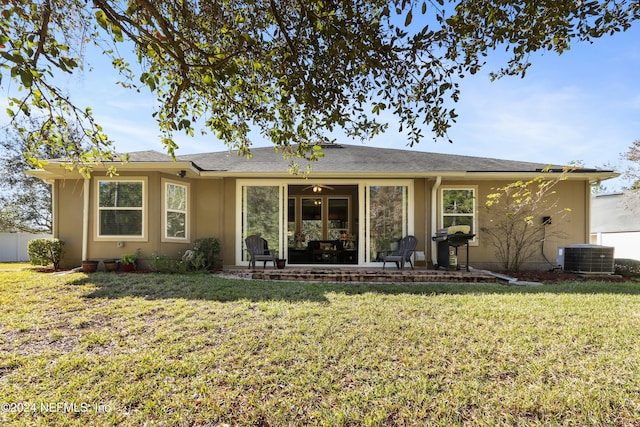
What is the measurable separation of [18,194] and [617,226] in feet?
105

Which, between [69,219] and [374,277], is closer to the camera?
[374,277]

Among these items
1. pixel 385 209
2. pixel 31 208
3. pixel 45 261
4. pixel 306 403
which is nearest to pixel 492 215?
pixel 385 209

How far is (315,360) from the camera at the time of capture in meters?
3.25

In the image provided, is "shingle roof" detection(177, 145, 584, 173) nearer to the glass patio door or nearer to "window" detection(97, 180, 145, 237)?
the glass patio door

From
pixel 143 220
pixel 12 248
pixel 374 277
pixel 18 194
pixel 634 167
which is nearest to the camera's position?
pixel 374 277

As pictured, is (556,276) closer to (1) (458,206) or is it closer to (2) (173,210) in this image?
(1) (458,206)

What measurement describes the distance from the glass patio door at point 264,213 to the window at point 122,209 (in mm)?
2504

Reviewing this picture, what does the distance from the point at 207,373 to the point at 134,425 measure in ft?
2.34

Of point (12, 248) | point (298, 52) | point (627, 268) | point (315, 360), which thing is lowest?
Answer: point (12, 248)

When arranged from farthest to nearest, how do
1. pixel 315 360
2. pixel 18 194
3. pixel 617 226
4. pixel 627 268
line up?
pixel 18 194
pixel 617 226
pixel 627 268
pixel 315 360

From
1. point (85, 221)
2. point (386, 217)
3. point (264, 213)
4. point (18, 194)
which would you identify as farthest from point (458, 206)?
point (18, 194)

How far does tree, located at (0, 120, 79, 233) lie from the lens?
19641mm

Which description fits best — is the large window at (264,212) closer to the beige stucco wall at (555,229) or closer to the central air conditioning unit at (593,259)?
the beige stucco wall at (555,229)

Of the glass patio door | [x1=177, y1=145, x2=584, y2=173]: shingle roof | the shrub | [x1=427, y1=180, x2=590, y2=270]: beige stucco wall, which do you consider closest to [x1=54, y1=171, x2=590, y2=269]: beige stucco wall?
[x1=427, y1=180, x2=590, y2=270]: beige stucco wall
